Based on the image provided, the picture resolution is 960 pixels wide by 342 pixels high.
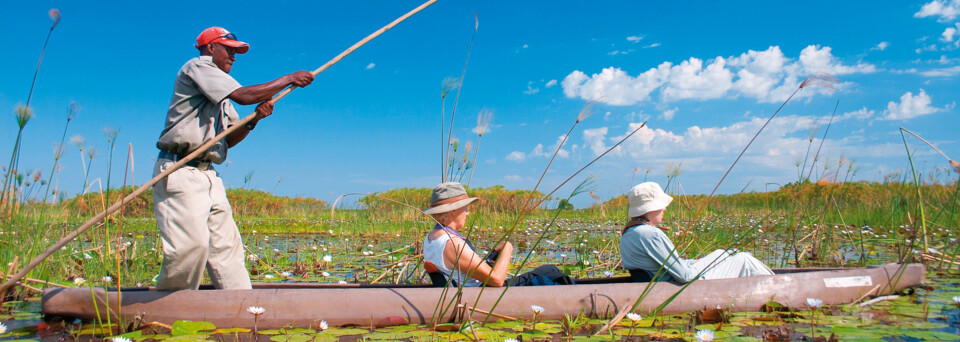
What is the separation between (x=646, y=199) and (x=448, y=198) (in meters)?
1.25

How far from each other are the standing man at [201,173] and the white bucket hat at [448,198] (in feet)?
3.11

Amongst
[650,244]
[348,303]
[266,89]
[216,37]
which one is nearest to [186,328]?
[348,303]

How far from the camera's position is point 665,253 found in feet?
11.7

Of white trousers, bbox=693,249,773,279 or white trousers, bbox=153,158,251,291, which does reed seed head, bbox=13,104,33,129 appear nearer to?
white trousers, bbox=153,158,251,291

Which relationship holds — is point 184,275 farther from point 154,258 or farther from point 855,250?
point 855,250

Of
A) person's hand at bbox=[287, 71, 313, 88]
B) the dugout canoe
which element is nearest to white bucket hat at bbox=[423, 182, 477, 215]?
the dugout canoe

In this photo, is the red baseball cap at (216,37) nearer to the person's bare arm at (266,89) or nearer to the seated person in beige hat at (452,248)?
the person's bare arm at (266,89)

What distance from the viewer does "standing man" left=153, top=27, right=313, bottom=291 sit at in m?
3.02

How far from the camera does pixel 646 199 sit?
362cm

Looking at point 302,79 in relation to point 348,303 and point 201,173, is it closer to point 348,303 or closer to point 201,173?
point 201,173

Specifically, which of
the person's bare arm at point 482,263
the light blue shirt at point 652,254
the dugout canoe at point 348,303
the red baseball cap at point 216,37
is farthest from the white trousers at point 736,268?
the red baseball cap at point 216,37

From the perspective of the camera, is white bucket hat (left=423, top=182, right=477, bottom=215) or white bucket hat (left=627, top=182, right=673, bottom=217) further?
white bucket hat (left=627, top=182, right=673, bottom=217)

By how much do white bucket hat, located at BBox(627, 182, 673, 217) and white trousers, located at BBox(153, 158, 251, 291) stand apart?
7.99 ft

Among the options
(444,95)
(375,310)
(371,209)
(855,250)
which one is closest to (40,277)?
(375,310)
